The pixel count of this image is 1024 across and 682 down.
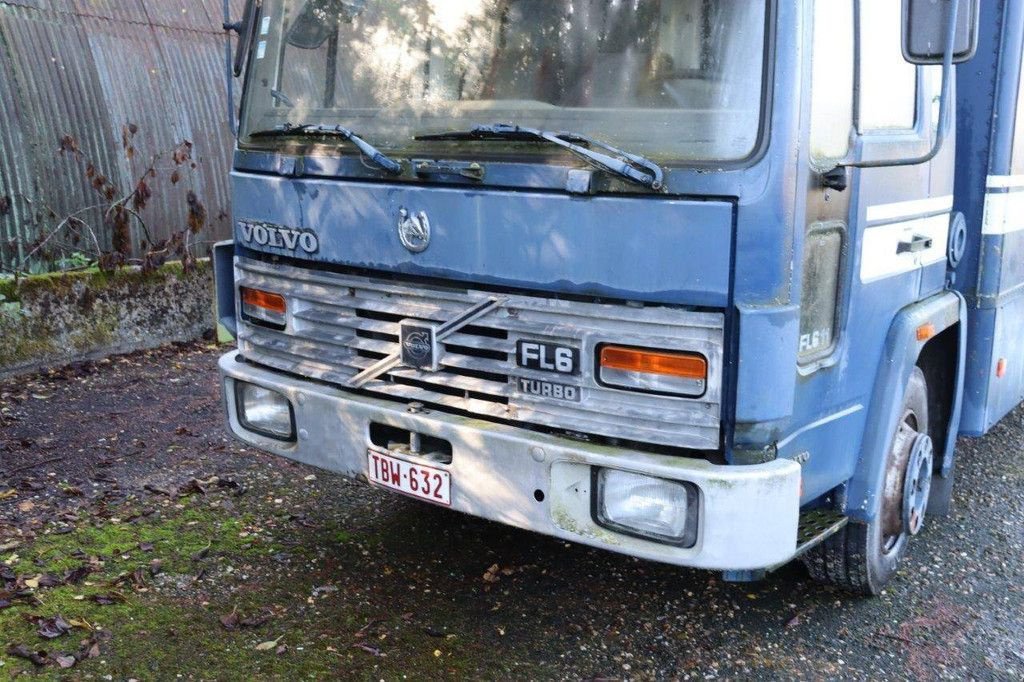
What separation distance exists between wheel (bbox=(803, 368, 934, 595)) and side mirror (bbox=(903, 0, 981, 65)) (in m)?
1.35

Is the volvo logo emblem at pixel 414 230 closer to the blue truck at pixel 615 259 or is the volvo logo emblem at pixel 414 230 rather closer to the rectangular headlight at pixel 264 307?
the blue truck at pixel 615 259

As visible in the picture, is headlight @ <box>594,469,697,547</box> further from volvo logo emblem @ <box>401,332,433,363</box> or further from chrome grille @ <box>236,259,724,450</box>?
volvo logo emblem @ <box>401,332,433,363</box>

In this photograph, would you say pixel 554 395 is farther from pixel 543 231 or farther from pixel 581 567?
pixel 581 567

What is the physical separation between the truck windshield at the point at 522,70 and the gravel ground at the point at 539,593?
175 centimetres

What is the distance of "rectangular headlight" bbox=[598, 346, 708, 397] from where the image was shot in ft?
9.97

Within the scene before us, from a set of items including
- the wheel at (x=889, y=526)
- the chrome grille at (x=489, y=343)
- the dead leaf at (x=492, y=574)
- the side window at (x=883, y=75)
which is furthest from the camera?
the dead leaf at (x=492, y=574)

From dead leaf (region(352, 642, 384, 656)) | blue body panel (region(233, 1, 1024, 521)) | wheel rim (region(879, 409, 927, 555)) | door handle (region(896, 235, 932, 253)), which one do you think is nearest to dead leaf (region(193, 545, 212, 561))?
dead leaf (region(352, 642, 384, 656))

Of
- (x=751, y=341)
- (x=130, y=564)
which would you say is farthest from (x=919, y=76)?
(x=130, y=564)

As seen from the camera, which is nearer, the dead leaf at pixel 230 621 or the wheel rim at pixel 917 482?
the dead leaf at pixel 230 621

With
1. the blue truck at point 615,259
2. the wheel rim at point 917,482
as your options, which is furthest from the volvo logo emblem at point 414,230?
the wheel rim at point 917,482

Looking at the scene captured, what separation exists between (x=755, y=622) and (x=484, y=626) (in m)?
1.03

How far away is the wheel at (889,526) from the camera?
3.86 metres

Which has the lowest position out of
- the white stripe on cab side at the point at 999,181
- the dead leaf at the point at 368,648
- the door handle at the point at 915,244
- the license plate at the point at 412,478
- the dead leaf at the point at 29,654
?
the dead leaf at the point at 368,648

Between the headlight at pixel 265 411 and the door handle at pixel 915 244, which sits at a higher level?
the door handle at pixel 915 244
